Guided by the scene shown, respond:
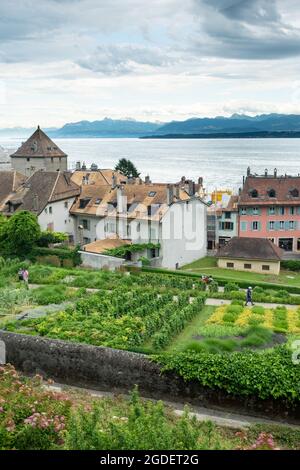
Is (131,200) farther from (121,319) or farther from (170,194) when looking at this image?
(121,319)

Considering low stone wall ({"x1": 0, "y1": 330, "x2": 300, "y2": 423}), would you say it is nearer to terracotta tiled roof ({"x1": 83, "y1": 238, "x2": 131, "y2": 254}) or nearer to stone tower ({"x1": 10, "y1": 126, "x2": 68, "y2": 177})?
terracotta tiled roof ({"x1": 83, "y1": 238, "x2": 131, "y2": 254})

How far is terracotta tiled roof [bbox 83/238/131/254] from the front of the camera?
4106 cm

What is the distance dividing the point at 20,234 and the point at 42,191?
28.3 ft

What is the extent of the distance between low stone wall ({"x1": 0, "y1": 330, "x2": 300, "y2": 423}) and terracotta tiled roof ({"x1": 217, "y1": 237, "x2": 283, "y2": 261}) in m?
28.0

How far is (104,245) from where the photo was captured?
1654 inches

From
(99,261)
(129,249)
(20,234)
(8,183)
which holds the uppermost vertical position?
(8,183)

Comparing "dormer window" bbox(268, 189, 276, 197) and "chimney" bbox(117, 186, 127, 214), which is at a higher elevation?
"dormer window" bbox(268, 189, 276, 197)

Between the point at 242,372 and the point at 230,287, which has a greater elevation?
the point at 230,287

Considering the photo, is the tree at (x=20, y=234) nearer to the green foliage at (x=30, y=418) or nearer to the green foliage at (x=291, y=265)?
the green foliage at (x=291, y=265)

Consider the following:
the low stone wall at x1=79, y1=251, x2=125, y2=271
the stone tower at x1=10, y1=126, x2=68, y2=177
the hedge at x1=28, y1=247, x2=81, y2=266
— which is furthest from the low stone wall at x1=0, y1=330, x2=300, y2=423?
the stone tower at x1=10, y1=126, x2=68, y2=177

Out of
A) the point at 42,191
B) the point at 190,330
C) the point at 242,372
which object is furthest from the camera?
the point at 42,191

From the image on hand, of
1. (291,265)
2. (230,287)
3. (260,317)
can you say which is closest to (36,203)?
(230,287)

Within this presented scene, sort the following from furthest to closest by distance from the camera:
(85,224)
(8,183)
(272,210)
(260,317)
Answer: (272,210), (8,183), (85,224), (260,317)

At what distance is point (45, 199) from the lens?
46.4 meters
